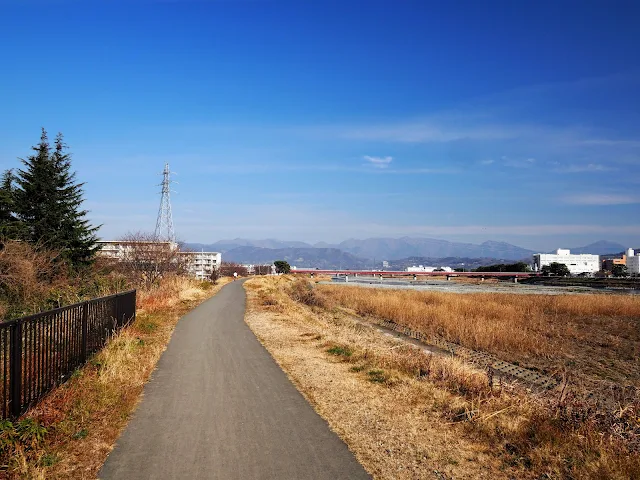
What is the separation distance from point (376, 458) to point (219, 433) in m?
2.09

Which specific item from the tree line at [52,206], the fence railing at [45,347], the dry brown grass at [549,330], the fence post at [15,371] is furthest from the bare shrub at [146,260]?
the fence post at [15,371]

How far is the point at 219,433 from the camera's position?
20.4 feet

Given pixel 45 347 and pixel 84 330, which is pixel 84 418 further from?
pixel 84 330

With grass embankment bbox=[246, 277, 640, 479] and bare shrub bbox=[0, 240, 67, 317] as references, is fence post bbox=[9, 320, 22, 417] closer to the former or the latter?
grass embankment bbox=[246, 277, 640, 479]

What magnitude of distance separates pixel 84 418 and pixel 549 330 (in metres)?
24.5

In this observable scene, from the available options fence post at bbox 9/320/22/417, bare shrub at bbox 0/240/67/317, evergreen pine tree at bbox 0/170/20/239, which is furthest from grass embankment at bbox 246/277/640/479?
evergreen pine tree at bbox 0/170/20/239

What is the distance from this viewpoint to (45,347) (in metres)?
7.41

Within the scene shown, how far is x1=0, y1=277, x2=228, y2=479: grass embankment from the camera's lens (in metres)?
4.95

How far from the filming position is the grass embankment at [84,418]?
4953 mm

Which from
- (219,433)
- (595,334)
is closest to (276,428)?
(219,433)

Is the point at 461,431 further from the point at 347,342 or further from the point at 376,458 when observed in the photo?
the point at 347,342

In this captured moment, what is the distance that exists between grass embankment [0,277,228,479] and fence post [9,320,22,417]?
0.83 ft

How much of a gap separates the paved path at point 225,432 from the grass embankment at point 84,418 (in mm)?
233

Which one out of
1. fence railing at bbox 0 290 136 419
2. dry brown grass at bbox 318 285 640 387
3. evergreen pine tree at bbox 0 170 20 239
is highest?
evergreen pine tree at bbox 0 170 20 239
